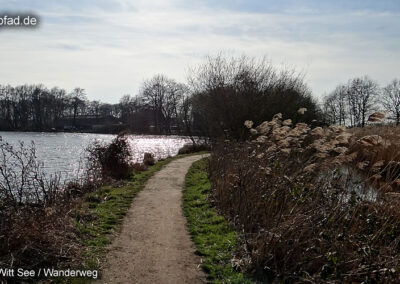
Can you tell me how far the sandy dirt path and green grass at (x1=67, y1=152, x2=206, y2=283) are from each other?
171 millimetres

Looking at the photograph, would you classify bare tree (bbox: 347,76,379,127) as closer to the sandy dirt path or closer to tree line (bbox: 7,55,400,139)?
tree line (bbox: 7,55,400,139)

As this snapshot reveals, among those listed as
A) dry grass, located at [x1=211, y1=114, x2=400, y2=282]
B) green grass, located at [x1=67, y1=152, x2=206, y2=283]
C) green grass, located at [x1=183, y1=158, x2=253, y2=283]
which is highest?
dry grass, located at [x1=211, y1=114, x2=400, y2=282]

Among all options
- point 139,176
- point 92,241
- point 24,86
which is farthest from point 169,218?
point 24,86

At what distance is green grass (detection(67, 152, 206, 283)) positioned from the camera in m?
5.07

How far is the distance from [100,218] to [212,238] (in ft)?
8.14

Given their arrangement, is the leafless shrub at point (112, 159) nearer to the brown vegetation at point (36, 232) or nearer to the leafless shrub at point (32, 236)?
the brown vegetation at point (36, 232)

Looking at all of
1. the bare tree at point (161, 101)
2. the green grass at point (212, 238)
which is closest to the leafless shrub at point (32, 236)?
A: the green grass at point (212, 238)

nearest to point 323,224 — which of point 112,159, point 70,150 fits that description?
point 112,159

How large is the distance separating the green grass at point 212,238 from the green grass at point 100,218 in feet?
4.84

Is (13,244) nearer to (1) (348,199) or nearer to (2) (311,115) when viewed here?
(1) (348,199)

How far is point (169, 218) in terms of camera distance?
24.1ft

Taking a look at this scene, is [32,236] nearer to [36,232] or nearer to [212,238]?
[36,232]

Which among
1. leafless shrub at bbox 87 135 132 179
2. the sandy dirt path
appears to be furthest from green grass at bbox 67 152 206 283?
leafless shrub at bbox 87 135 132 179

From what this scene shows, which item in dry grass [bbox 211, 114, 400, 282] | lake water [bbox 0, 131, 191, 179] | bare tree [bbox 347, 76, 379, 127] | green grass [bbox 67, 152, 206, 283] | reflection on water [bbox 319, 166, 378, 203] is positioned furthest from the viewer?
bare tree [bbox 347, 76, 379, 127]
